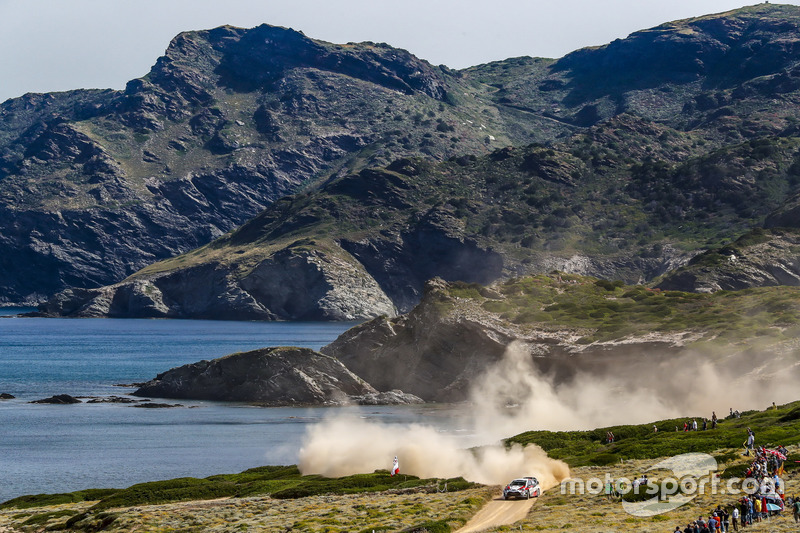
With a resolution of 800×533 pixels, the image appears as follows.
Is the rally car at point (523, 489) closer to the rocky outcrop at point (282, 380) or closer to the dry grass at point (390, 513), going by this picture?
the dry grass at point (390, 513)

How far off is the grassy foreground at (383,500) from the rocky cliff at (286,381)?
55.3 meters

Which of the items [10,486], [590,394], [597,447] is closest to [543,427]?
[590,394]

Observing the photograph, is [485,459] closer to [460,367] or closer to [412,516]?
[412,516]

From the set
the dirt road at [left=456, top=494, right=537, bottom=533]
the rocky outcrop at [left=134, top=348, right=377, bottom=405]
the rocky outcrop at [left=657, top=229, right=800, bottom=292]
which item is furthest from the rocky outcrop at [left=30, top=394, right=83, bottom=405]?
the rocky outcrop at [left=657, top=229, right=800, bottom=292]

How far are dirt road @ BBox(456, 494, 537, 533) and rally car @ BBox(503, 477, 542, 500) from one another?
353 millimetres

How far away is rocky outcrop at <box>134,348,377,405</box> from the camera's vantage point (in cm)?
14175

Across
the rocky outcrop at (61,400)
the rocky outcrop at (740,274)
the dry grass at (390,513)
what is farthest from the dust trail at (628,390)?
the rocky outcrop at (740,274)

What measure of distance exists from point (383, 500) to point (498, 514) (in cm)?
981

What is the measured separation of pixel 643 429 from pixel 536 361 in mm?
51244

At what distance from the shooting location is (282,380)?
470 feet

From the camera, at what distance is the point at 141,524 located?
5884cm

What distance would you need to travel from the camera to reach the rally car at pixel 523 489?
191 ft

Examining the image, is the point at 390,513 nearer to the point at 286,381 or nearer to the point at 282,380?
the point at 286,381

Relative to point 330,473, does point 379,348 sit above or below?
above
